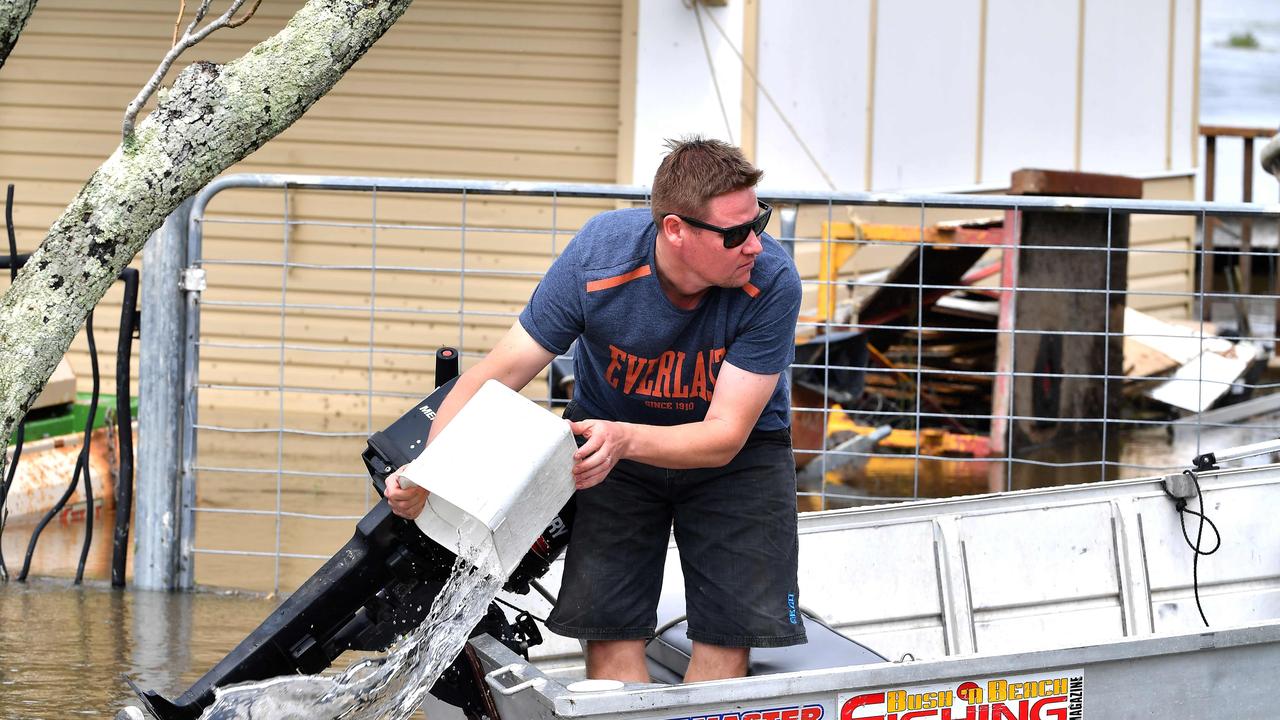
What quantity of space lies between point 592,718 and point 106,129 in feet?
29.2

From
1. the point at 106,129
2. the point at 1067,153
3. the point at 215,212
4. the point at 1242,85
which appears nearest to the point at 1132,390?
the point at 1067,153

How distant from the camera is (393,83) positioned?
9828 mm

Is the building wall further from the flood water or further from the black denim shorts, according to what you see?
the black denim shorts

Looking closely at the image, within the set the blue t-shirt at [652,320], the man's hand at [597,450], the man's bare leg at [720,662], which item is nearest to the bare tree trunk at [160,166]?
the blue t-shirt at [652,320]

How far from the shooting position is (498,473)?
2693mm

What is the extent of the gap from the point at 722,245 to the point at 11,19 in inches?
61.0

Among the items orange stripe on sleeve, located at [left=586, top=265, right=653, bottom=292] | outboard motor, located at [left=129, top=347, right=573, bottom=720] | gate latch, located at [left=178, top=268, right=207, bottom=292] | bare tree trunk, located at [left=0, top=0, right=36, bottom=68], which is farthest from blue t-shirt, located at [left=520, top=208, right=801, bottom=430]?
gate latch, located at [left=178, top=268, right=207, bottom=292]

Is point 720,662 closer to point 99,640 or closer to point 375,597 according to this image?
point 375,597

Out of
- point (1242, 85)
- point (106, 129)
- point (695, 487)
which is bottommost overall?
point (695, 487)

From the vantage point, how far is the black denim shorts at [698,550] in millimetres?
3098

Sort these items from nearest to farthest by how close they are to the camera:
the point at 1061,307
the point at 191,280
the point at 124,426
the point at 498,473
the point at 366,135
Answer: the point at 498,473
the point at 191,280
the point at 124,426
the point at 1061,307
the point at 366,135

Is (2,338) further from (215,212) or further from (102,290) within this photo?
(215,212)

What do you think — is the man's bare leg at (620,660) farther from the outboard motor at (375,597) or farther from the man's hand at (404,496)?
the man's hand at (404,496)

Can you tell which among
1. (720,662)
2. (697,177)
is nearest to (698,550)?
(720,662)
